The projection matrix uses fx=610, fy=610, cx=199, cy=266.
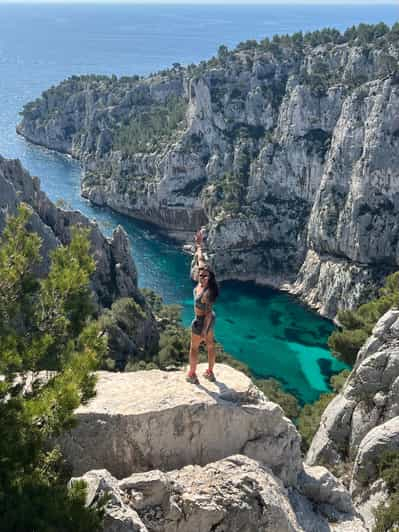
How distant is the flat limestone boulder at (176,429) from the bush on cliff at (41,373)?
3.34 ft

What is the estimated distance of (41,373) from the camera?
46.4 feet

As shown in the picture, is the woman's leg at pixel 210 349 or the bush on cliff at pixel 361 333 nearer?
the woman's leg at pixel 210 349

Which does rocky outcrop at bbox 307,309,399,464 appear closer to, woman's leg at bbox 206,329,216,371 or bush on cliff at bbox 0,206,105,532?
woman's leg at bbox 206,329,216,371

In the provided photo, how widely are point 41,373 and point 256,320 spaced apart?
5840 centimetres

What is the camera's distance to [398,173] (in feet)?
231

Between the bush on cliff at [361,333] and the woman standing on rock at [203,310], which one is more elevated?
the woman standing on rock at [203,310]

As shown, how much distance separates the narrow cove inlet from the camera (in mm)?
59200

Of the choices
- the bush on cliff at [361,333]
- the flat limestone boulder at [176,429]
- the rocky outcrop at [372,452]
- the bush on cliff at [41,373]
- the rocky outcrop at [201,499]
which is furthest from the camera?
the bush on cliff at [361,333]

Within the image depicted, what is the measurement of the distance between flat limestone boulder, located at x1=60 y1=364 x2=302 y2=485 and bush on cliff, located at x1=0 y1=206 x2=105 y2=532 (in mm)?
1017

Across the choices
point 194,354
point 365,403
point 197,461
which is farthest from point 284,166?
point 197,461

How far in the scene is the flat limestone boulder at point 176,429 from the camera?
13656mm

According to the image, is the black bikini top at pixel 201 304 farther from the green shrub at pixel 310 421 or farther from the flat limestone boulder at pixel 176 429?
the green shrub at pixel 310 421

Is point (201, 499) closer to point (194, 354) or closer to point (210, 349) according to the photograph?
point (194, 354)

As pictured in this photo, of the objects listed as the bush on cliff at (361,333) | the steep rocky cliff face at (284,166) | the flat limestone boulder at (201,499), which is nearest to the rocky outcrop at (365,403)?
the flat limestone boulder at (201,499)
